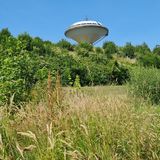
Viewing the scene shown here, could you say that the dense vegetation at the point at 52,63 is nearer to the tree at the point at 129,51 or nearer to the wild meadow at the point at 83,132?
the tree at the point at 129,51

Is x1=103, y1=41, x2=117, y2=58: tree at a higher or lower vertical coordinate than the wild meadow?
higher

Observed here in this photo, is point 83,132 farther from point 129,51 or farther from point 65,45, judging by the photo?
point 129,51

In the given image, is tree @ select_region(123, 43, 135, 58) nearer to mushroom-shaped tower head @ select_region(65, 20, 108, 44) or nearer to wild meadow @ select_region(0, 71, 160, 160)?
mushroom-shaped tower head @ select_region(65, 20, 108, 44)

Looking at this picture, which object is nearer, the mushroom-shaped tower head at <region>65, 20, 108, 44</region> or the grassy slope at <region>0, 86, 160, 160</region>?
the grassy slope at <region>0, 86, 160, 160</region>

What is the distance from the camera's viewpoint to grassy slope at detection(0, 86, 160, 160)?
3.56m

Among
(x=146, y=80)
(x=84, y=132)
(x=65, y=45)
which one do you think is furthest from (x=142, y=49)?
(x=84, y=132)

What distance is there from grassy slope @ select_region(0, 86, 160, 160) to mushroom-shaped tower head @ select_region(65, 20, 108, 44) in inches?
1243

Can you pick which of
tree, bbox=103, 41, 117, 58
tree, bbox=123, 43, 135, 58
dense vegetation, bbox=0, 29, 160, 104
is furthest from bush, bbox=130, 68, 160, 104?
tree, bbox=123, 43, 135, 58

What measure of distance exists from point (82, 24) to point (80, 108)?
32447mm

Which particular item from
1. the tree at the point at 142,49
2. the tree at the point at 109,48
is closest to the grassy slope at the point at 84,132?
the tree at the point at 109,48

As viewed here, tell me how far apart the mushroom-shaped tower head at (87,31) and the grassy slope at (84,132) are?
3158cm

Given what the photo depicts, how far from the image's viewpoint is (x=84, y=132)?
3889 millimetres

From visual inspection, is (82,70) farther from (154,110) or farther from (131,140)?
(131,140)

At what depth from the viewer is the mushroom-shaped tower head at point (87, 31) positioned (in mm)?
35906
